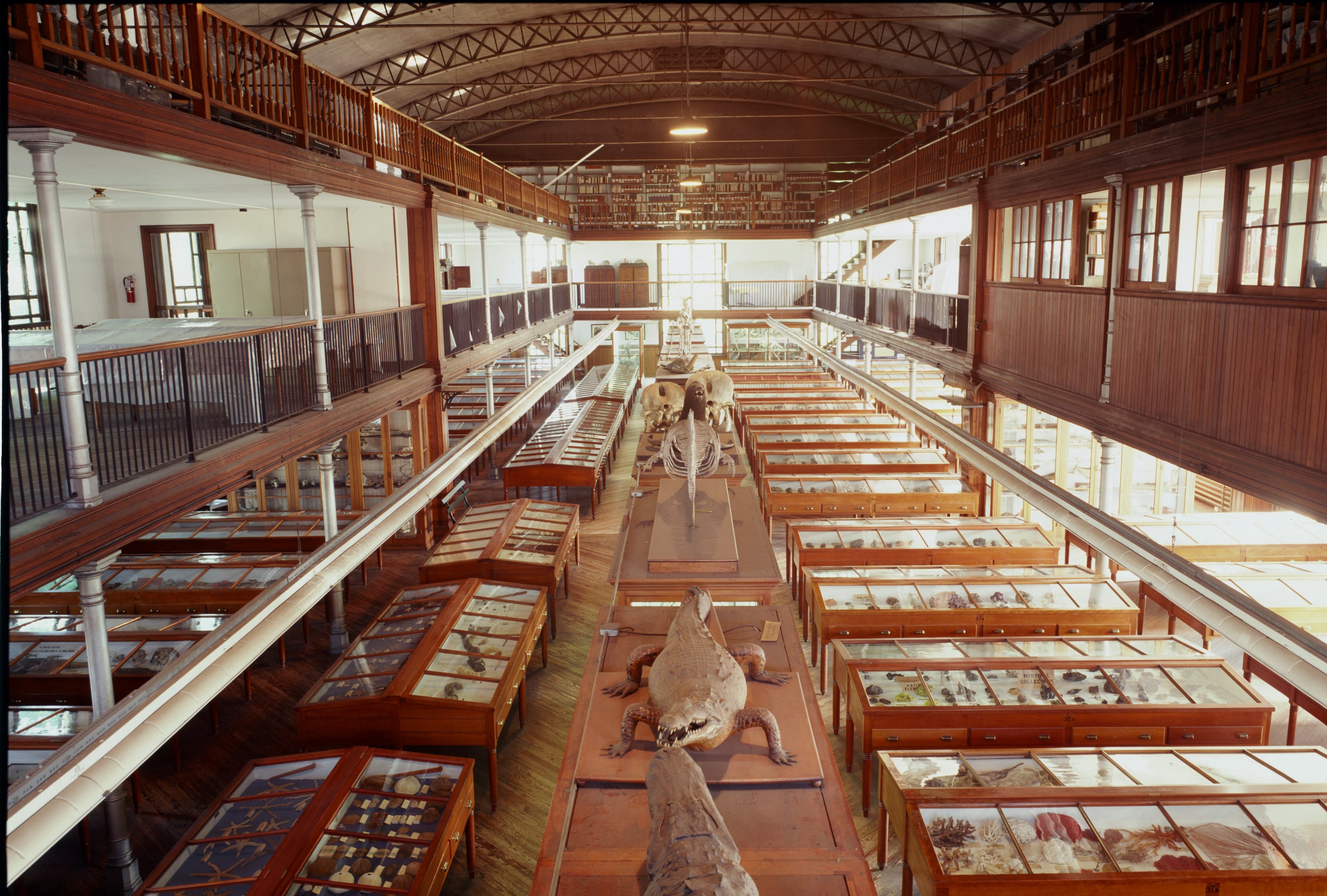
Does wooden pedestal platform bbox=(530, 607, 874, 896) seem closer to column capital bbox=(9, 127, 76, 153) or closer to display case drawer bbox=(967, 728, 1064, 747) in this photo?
display case drawer bbox=(967, 728, 1064, 747)

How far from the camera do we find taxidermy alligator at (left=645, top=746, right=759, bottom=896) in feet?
10.9

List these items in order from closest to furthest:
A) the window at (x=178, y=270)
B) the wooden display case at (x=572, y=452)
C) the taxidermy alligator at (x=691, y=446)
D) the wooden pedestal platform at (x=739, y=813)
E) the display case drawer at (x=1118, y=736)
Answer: the wooden pedestal platform at (x=739, y=813), the display case drawer at (x=1118, y=736), the taxidermy alligator at (x=691, y=446), the window at (x=178, y=270), the wooden display case at (x=572, y=452)

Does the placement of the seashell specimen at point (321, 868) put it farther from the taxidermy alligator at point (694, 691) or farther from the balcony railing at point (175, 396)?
the balcony railing at point (175, 396)

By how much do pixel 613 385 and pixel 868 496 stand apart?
49.4 ft

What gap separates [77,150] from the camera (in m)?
7.45

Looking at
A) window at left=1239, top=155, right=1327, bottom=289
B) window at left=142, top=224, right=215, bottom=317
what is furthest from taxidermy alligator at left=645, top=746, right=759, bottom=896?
window at left=142, top=224, right=215, bottom=317

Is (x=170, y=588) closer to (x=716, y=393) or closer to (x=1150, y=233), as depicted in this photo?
(x=716, y=393)

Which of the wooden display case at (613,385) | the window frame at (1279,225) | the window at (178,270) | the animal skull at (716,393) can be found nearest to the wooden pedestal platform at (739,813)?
the window frame at (1279,225)

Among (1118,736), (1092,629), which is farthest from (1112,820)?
(1092,629)

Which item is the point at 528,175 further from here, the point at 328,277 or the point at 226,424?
the point at 226,424

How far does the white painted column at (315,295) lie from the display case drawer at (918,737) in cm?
Result: 709

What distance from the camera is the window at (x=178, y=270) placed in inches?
572

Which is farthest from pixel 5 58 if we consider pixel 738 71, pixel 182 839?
pixel 738 71

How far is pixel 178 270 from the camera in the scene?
1480cm
